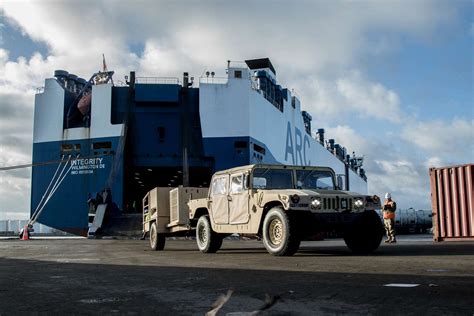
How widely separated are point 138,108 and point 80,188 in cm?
567

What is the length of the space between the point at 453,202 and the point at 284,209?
860 cm

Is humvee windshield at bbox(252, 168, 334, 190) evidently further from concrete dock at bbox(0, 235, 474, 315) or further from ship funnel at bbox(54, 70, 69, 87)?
ship funnel at bbox(54, 70, 69, 87)

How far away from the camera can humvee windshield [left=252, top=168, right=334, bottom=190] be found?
34.4ft

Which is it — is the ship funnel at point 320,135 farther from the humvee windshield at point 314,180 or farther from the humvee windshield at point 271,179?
the humvee windshield at point 271,179

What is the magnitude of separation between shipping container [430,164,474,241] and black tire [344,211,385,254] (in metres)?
6.36

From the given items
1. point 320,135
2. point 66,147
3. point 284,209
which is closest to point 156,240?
point 284,209

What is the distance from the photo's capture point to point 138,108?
29.4m

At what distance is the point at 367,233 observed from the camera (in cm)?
1039

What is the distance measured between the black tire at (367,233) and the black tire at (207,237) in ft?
9.78

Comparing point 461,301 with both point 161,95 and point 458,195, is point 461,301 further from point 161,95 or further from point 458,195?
point 161,95

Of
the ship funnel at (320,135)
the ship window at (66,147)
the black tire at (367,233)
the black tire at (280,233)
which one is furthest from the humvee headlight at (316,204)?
the ship funnel at (320,135)

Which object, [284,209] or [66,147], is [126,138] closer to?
[66,147]

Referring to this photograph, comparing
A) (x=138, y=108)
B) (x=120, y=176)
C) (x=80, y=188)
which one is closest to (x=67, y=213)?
(x=80, y=188)

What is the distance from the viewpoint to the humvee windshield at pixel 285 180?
10.5 m
